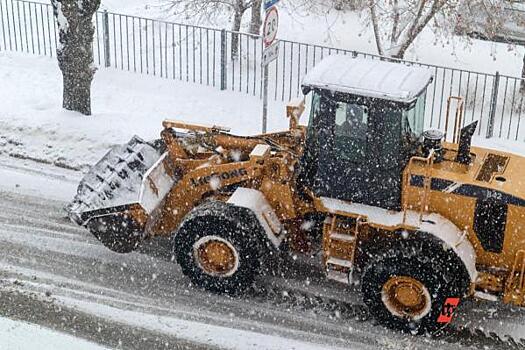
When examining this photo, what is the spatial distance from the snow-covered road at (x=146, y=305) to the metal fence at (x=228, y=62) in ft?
17.9

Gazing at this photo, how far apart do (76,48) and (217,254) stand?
211 inches

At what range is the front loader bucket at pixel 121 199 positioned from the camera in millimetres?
8961

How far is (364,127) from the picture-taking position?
826 cm

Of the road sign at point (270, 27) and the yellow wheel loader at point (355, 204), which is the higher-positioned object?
the road sign at point (270, 27)

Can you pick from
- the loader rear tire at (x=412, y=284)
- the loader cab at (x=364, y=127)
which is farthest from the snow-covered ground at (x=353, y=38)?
the loader rear tire at (x=412, y=284)

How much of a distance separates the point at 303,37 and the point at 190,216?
9.90 metres

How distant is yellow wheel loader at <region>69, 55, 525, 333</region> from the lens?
815 cm

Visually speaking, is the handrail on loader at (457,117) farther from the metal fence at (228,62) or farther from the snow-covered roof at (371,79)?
the metal fence at (228,62)

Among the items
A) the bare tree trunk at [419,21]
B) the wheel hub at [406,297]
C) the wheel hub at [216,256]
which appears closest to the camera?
the wheel hub at [406,297]

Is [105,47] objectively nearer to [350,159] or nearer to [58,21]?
[58,21]

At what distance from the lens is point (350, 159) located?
843 cm

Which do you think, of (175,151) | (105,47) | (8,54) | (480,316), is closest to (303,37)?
(105,47)

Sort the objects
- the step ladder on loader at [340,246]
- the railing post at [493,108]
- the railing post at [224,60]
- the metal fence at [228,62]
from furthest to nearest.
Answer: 1. the railing post at [224,60]
2. the metal fence at [228,62]
3. the railing post at [493,108]
4. the step ladder on loader at [340,246]

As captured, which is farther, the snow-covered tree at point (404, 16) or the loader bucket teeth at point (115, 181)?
the snow-covered tree at point (404, 16)
